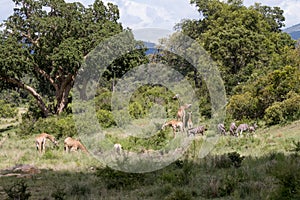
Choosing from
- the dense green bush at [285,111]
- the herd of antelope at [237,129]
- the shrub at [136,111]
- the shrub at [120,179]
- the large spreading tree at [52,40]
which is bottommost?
the shrub at [120,179]

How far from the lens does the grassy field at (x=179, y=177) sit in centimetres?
816

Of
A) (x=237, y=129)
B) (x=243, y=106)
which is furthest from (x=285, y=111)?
(x=243, y=106)

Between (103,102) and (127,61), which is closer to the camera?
(103,102)

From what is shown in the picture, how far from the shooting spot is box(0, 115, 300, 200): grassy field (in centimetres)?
816

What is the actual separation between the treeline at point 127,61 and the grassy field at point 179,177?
7178mm

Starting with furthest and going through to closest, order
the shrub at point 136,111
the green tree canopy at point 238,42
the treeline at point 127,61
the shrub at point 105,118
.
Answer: the green tree canopy at point 238,42
the shrub at point 105,118
the treeline at point 127,61
the shrub at point 136,111

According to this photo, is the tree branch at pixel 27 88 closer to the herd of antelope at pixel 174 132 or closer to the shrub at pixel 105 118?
the shrub at pixel 105 118

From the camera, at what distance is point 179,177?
9875 mm

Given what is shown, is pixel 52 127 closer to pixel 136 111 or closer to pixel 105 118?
pixel 105 118

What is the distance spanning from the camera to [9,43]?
27.4 meters

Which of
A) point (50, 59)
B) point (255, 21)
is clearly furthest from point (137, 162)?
point (255, 21)

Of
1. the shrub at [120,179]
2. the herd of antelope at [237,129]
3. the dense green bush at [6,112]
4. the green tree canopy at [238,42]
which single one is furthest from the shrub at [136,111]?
the dense green bush at [6,112]

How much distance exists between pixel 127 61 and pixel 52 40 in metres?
5.56

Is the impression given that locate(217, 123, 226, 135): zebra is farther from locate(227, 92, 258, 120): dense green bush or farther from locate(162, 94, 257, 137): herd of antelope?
locate(227, 92, 258, 120): dense green bush
